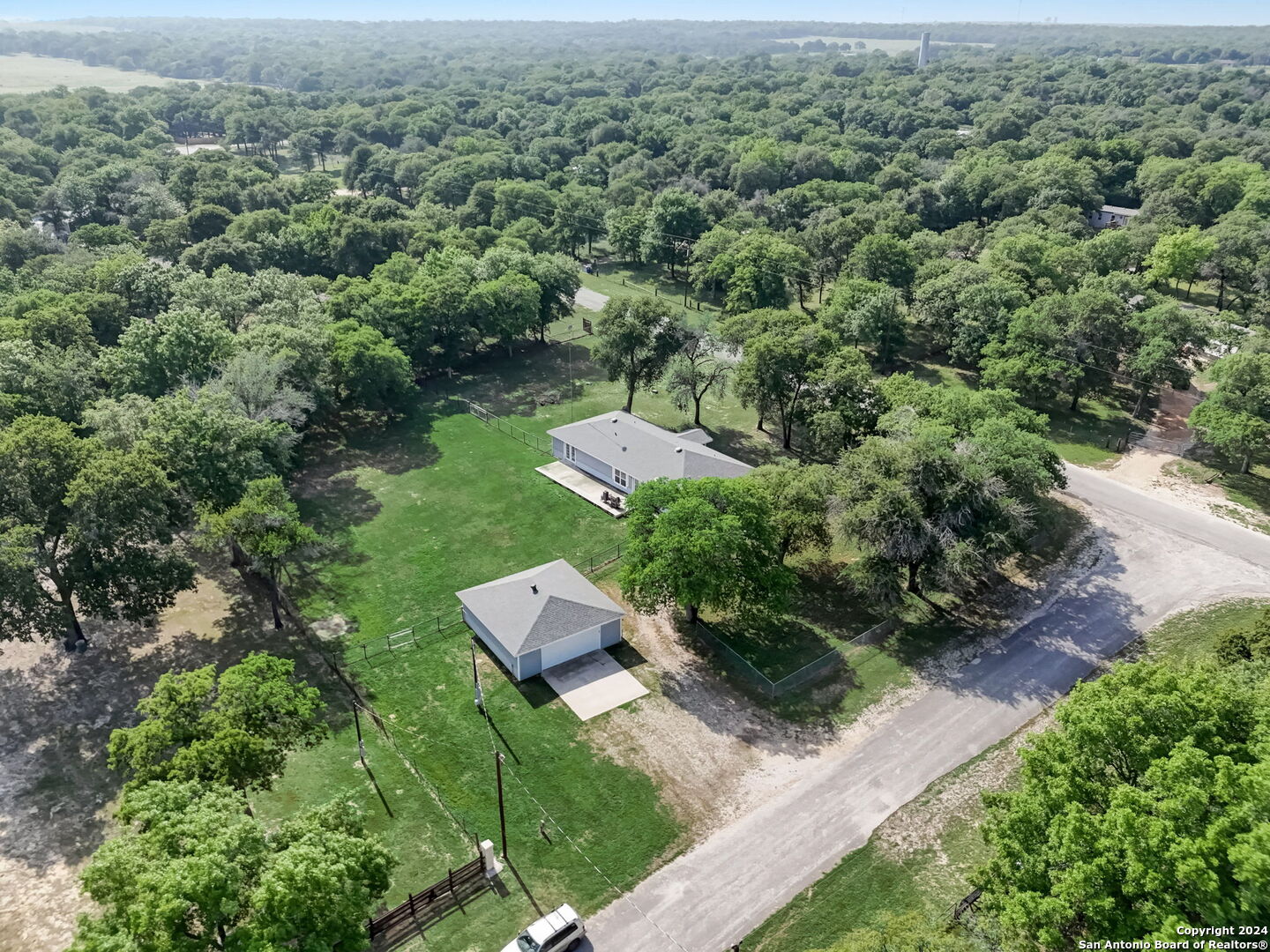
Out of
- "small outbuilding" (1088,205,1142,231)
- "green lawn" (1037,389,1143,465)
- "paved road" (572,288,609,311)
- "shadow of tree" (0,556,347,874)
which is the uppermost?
"small outbuilding" (1088,205,1142,231)

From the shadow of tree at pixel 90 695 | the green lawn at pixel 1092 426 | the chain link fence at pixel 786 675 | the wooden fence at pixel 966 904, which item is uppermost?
the wooden fence at pixel 966 904

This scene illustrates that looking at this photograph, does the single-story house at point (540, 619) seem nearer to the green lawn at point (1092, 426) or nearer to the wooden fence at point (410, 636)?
the wooden fence at point (410, 636)

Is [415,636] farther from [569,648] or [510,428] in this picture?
[510,428]

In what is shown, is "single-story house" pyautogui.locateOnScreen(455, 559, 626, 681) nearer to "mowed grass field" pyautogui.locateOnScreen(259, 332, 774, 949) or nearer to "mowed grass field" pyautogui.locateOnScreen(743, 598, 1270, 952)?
"mowed grass field" pyautogui.locateOnScreen(259, 332, 774, 949)

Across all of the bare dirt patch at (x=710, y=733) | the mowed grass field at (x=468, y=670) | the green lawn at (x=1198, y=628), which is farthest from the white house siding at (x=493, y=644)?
the green lawn at (x=1198, y=628)

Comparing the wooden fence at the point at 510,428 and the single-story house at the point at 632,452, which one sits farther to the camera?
the wooden fence at the point at 510,428

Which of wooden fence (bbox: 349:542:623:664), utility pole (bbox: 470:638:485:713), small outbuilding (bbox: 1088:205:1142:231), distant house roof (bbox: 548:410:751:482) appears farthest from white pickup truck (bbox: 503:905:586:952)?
small outbuilding (bbox: 1088:205:1142:231)
